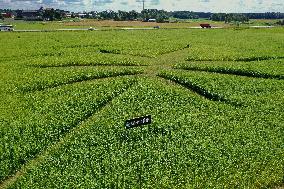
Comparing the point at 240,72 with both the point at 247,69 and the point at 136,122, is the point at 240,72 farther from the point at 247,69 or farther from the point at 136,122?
the point at 136,122

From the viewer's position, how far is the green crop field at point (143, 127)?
1672cm

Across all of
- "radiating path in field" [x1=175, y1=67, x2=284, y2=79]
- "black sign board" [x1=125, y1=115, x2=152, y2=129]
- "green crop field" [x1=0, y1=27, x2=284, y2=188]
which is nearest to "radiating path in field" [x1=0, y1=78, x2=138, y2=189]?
"green crop field" [x1=0, y1=27, x2=284, y2=188]

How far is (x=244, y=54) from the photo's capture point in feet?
165

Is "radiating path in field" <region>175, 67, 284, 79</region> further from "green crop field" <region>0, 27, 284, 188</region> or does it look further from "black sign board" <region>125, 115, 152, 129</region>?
"black sign board" <region>125, 115, 152, 129</region>

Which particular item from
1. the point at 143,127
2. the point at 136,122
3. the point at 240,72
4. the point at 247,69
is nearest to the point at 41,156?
the point at 143,127

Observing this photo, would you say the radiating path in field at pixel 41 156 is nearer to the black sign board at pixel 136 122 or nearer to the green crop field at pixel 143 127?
the green crop field at pixel 143 127

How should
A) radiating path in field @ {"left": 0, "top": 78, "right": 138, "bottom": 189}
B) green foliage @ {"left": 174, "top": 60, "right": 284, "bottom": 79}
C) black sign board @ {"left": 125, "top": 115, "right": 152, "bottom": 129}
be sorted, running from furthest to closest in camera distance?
green foliage @ {"left": 174, "top": 60, "right": 284, "bottom": 79} < radiating path in field @ {"left": 0, "top": 78, "right": 138, "bottom": 189} < black sign board @ {"left": 125, "top": 115, "right": 152, "bottom": 129}

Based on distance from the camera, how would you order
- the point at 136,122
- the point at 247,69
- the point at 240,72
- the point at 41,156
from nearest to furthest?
1. the point at 136,122
2. the point at 41,156
3. the point at 240,72
4. the point at 247,69

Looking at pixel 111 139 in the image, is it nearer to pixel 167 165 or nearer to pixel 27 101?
pixel 167 165

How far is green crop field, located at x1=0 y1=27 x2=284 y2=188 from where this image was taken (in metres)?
16.7

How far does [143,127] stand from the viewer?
21500mm

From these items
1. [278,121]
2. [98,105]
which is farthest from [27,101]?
[278,121]

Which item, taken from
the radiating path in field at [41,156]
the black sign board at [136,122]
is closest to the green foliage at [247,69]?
the radiating path in field at [41,156]

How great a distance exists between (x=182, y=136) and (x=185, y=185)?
201 inches
